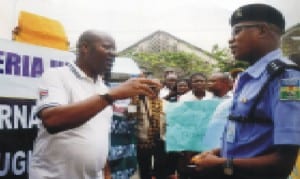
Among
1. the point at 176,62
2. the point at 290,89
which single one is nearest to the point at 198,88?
the point at 290,89

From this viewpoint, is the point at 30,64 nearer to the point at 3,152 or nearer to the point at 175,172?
the point at 3,152

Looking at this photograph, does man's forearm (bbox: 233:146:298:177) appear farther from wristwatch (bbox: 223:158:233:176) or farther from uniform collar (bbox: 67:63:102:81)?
uniform collar (bbox: 67:63:102:81)

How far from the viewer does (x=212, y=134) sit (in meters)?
4.73

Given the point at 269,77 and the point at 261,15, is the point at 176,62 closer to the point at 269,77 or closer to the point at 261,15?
the point at 261,15

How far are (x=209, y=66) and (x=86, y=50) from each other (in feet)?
107

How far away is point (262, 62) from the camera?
7.04 ft

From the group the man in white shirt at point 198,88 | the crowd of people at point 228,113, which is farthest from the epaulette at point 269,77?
the man in white shirt at point 198,88

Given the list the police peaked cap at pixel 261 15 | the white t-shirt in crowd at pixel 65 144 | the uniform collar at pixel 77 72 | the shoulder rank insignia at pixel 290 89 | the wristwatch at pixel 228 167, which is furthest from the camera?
the uniform collar at pixel 77 72

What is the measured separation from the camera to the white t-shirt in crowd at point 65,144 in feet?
8.20

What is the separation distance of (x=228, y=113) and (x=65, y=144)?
3.26 feet

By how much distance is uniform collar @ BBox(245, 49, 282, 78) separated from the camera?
2.12 metres

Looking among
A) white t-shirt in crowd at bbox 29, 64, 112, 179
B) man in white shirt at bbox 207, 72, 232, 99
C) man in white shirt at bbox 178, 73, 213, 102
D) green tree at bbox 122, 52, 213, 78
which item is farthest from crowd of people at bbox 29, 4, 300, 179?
green tree at bbox 122, 52, 213, 78

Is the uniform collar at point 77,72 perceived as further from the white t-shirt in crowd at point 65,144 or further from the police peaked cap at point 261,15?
the police peaked cap at point 261,15

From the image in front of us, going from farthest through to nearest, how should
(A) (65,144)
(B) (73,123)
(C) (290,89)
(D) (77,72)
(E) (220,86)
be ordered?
(E) (220,86)
(D) (77,72)
(A) (65,144)
(B) (73,123)
(C) (290,89)
